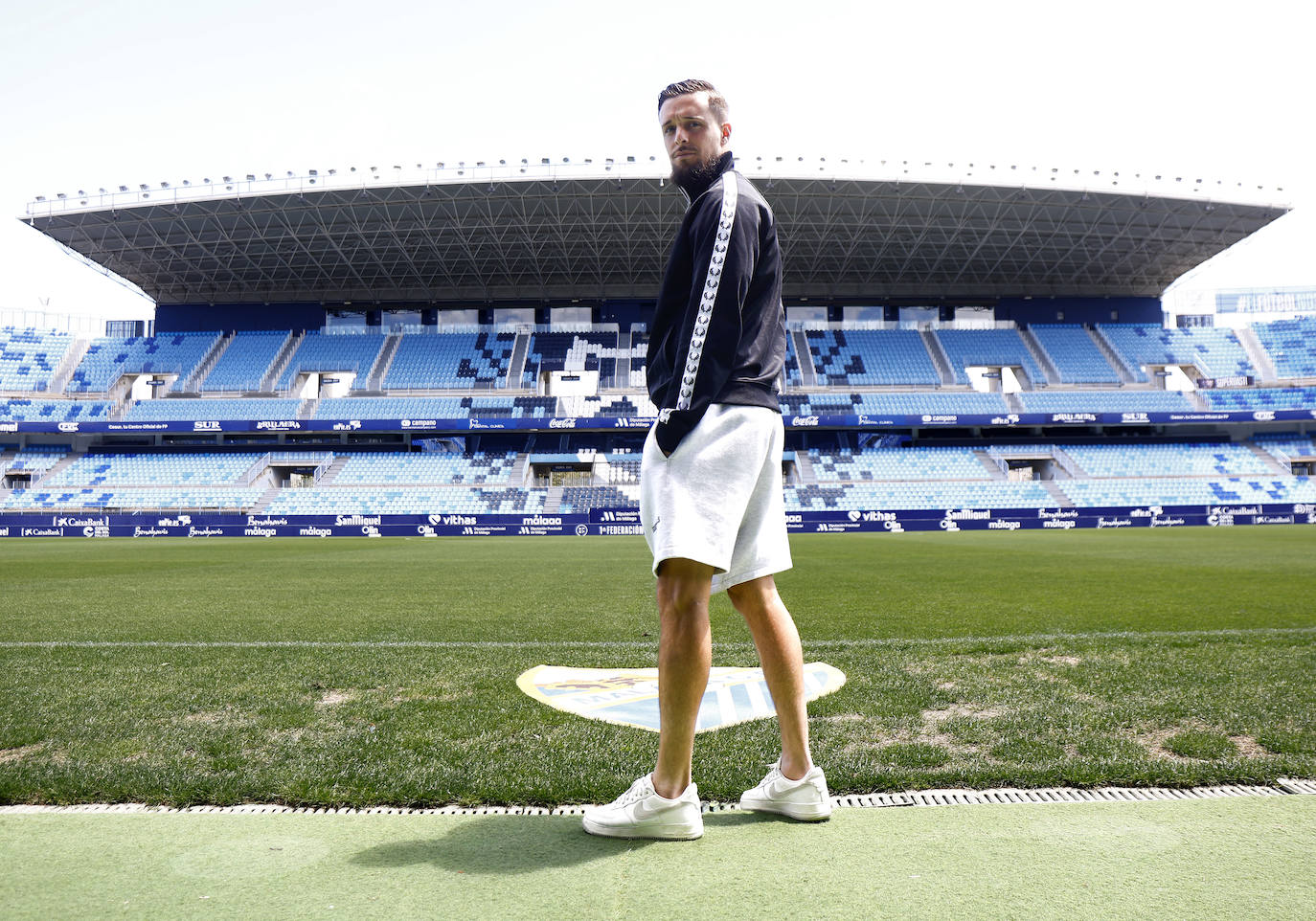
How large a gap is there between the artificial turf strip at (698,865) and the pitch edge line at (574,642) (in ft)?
10.0

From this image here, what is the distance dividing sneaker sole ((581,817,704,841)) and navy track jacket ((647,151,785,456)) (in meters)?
0.97

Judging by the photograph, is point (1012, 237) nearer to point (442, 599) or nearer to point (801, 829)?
point (442, 599)

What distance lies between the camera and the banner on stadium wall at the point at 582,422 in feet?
121

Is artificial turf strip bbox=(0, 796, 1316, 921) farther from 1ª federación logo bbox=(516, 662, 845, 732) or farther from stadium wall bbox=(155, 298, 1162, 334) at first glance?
stadium wall bbox=(155, 298, 1162, 334)

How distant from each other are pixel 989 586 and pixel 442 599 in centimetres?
597

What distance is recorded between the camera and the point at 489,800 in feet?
8.16

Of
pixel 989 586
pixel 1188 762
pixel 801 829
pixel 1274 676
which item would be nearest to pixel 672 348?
pixel 801 829

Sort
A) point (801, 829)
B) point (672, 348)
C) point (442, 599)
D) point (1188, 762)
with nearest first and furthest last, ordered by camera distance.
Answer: point (801, 829)
point (672, 348)
point (1188, 762)
point (442, 599)

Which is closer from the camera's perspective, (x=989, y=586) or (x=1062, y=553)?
(x=989, y=586)

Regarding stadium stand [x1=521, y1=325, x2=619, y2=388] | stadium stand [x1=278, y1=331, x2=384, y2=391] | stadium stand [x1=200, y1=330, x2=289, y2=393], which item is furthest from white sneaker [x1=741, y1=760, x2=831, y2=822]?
stadium stand [x1=200, y1=330, x2=289, y2=393]

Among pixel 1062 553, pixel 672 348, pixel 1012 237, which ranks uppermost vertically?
pixel 1012 237

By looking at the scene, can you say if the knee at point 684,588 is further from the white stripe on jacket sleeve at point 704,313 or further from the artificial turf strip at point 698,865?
the artificial turf strip at point 698,865

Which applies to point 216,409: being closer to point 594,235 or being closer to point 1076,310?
point 594,235

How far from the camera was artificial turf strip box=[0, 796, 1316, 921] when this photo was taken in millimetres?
1743
